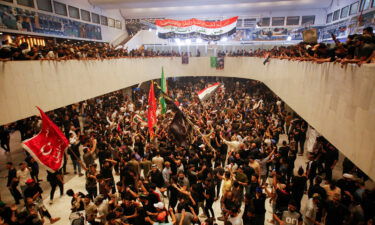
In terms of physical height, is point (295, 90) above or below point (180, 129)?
above

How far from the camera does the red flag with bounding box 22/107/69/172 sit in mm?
5402

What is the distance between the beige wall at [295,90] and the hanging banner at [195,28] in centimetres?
831

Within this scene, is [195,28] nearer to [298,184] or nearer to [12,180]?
[298,184]

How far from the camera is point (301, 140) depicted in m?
Result: 10.0

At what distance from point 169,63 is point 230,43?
395 inches

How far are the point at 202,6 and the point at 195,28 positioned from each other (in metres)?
7.42

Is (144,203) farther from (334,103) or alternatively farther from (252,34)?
(252,34)

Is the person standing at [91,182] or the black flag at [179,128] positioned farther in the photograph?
the black flag at [179,128]

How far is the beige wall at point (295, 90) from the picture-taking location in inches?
175

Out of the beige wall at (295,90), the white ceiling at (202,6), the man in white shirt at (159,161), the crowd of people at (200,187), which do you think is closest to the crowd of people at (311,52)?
the beige wall at (295,90)

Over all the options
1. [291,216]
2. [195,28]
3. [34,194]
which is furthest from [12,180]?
[195,28]

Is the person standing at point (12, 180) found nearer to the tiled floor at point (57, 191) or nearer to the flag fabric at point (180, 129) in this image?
the tiled floor at point (57, 191)

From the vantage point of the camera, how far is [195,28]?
72.4ft

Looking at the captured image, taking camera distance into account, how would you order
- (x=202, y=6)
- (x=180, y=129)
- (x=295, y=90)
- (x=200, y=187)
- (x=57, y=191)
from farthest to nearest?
(x=202, y=6) → (x=295, y=90) → (x=180, y=129) → (x=57, y=191) → (x=200, y=187)
